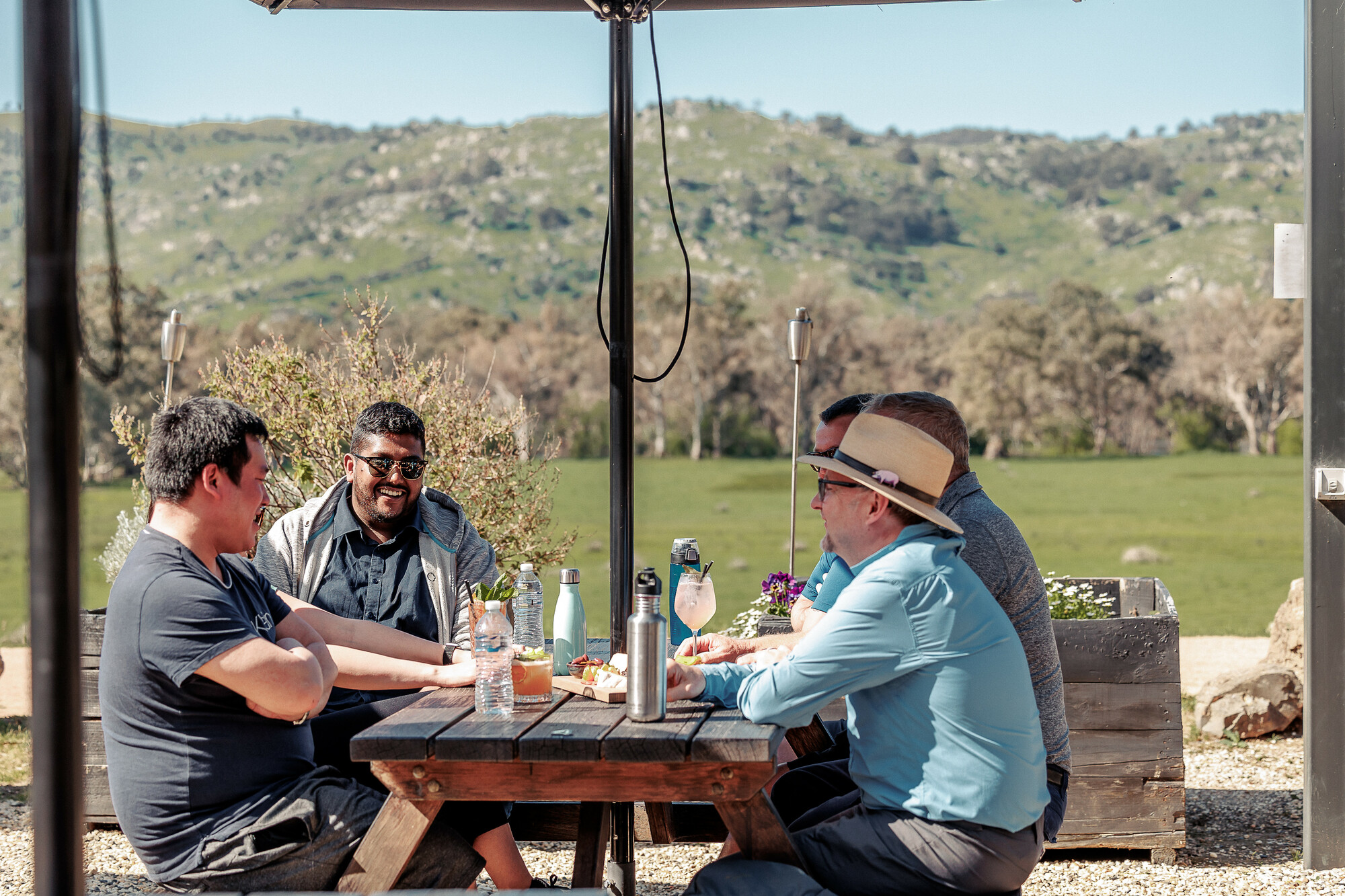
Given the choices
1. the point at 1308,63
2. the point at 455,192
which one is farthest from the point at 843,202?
the point at 1308,63

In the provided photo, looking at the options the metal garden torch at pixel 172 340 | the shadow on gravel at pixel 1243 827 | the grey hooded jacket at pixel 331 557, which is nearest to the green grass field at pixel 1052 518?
the shadow on gravel at pixel 1243 827

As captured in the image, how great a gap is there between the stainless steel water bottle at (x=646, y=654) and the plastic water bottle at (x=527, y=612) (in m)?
0.50

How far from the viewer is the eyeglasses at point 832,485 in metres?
1.83

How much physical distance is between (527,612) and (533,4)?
5.40ft

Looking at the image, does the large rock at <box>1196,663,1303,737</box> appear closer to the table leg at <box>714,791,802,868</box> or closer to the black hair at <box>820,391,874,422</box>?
the black hair at <box>820,391,874,422</box>

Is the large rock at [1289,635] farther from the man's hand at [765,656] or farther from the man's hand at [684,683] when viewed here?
the man's hand at [684,683]

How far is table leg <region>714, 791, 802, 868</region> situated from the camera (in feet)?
5.63

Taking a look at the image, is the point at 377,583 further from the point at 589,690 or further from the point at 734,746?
the point at 734,746

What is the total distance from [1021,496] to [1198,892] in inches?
1627

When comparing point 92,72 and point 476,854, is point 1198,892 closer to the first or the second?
point 476,854

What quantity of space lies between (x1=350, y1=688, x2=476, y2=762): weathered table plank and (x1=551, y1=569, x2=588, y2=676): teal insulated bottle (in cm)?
30

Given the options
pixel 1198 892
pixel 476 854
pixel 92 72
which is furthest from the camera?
pixel 1198 892

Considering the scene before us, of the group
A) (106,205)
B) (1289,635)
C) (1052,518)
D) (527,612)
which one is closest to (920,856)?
(527,612)

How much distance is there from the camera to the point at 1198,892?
9.47 ft
